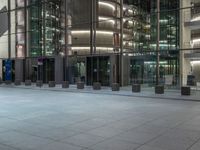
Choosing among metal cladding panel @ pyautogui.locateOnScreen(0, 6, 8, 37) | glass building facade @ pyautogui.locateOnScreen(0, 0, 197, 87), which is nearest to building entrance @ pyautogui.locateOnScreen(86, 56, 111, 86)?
glass building facade @ pyautogui.locateOnScreen(0, 0, 197, 87)

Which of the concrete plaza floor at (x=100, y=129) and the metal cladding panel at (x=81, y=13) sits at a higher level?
the metal cladding panel at (x=81, y=13)

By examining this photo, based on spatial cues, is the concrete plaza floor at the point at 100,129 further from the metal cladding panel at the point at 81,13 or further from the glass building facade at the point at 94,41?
the metal cladding panel at the point at 81,13

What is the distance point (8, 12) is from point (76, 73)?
15.0m

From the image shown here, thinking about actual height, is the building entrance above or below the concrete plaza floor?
above

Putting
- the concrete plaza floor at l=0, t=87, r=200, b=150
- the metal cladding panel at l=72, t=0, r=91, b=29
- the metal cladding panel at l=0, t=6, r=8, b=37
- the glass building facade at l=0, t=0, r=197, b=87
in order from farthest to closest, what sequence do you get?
the metal cladding panel at l=0, t=6, r=8, b=37 < the metal cladding panel at l=72, t=0, r=91, b=29 < the glass building facade at l=0, t=0, r=197, b=87 < the concrete plaza floor at l=0, t=87, r=200, b=150

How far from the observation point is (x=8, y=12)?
1527 inches

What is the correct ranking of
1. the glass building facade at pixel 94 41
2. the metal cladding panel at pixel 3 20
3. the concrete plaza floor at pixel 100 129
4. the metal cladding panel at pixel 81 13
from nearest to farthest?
the concrete plaza floor at pixel 100 129 < the glass building facade at pixel 94 41 < the metal cladding panel at pixel 81 13 < the metal cladding panel at pixel 3 20

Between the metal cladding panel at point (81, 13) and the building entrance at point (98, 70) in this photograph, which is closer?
the building entrance at point (98, 70)

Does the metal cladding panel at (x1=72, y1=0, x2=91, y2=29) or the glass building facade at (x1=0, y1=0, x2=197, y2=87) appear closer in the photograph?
the glass building facade at (x1=0, y1=0, x2=197, y2=87)

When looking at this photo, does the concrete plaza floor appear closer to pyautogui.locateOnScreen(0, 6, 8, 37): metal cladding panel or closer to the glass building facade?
the glass building facade

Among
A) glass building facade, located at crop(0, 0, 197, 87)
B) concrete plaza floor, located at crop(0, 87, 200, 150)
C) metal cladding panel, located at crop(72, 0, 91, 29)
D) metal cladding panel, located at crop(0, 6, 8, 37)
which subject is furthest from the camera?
metal cladding panel, located at crop(0, 6, 8, 37)

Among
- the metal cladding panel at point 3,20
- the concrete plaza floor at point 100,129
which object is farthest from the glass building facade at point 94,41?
the concrete plaza floor at point 100,129

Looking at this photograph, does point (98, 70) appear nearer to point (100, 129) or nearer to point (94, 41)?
point (94, 41)

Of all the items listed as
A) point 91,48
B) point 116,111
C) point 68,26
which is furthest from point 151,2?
point 116,111
